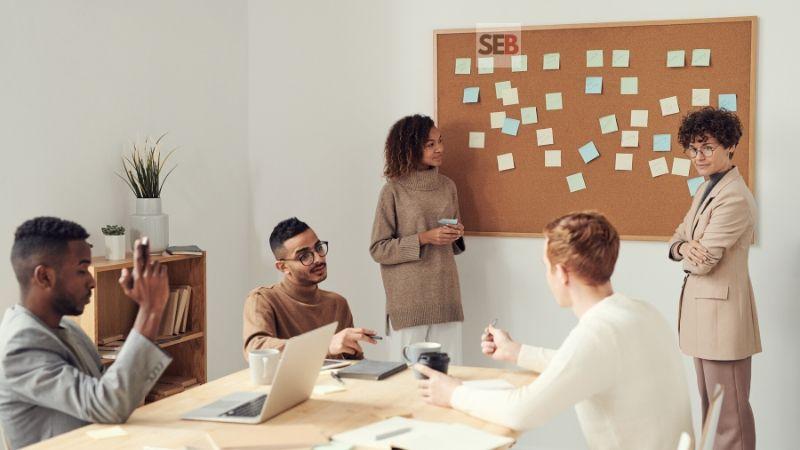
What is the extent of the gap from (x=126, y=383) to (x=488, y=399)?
822 mm

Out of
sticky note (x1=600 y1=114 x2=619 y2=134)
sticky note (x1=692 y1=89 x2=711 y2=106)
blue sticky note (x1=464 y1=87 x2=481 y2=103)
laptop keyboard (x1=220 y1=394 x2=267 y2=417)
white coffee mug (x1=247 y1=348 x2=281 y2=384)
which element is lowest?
laptop keyboard (x1=220 y1=394 x2=267 y2=417)

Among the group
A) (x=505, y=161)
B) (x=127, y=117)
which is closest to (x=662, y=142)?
(x=505, y=161)

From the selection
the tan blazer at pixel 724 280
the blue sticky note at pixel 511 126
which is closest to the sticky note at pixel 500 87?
the blue sticky note at pixel 511 126

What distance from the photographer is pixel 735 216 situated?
12.1 feet

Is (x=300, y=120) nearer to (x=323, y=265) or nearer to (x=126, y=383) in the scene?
(x=323, y=265)

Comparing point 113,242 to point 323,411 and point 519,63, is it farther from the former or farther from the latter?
point 519,63

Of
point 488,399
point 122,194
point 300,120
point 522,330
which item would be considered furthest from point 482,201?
point 488,399

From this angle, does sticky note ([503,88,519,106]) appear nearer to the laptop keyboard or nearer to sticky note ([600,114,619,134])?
sticky note ([600,114,619,134])

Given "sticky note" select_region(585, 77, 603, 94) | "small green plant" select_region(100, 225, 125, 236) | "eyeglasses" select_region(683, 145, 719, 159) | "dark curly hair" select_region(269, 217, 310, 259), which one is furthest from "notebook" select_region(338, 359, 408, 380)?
"sticky note" select_region(585, 77, 603, 94)

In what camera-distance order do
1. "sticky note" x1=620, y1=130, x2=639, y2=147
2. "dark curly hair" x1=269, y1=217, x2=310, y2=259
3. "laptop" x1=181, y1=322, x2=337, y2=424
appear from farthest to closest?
1. "sticky note" x1=620, y1=130, x2=639, y2=147
2. "dark curly hair" x1=269, y1=217, x2=310, y2=259
3. "laptop" x1=181, y1=322, x2=337, y2=424

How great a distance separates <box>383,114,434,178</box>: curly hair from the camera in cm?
441

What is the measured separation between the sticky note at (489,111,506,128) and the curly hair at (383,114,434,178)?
0.33 m

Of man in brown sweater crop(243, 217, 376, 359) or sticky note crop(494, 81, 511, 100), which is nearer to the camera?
man in brown sweater crop(243, 217, 376, 359)

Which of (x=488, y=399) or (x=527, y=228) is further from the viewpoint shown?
(x=527, y=228)
